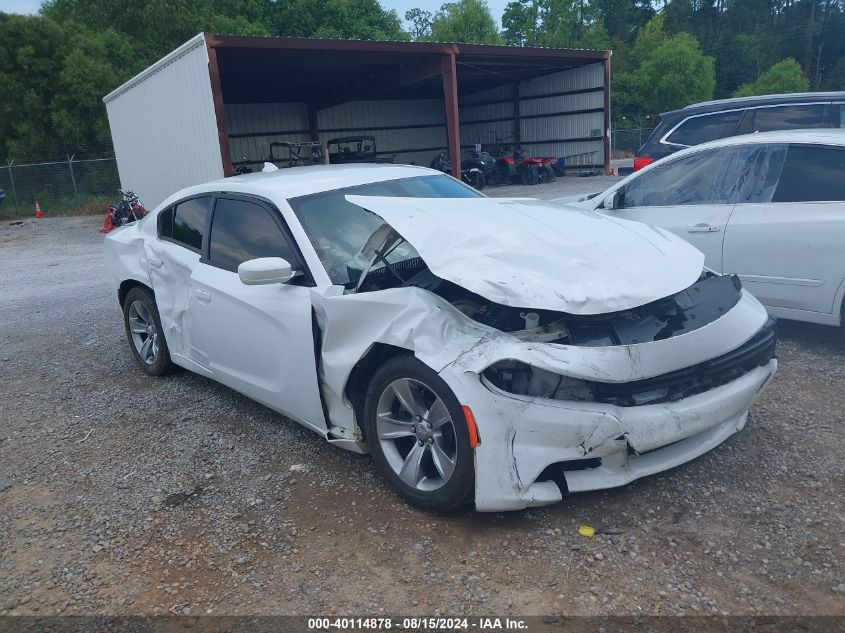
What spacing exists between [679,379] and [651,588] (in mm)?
868

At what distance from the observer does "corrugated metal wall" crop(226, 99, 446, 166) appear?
86.0 ft

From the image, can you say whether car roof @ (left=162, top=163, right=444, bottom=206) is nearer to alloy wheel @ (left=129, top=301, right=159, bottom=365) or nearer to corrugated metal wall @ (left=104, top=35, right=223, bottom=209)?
alloy wheel @ (left=129, top=301, right=159, bottom=365)

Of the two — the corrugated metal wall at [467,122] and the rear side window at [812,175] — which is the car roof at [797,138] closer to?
the rear side window at [812,175]

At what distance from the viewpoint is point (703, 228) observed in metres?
5.26

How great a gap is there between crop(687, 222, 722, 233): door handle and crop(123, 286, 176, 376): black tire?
4.11 m

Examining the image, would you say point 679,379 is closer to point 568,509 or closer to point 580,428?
point 580,428

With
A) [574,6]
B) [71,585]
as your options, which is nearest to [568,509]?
[71,585]

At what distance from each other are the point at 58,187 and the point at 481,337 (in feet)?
85.1

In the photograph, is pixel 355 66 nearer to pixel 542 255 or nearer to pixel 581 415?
pixel 542 255

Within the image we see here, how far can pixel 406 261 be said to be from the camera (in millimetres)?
3582

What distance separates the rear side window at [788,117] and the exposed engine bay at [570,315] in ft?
19.4

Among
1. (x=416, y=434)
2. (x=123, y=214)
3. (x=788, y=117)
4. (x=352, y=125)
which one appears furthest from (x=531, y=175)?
(x=416, y=434)

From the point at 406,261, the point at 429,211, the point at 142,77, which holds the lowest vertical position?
the point at 406,261

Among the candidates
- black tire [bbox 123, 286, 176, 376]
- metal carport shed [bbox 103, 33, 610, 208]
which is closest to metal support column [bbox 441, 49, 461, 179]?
metal carport shed [bbox 103, 33, 610, 208]
